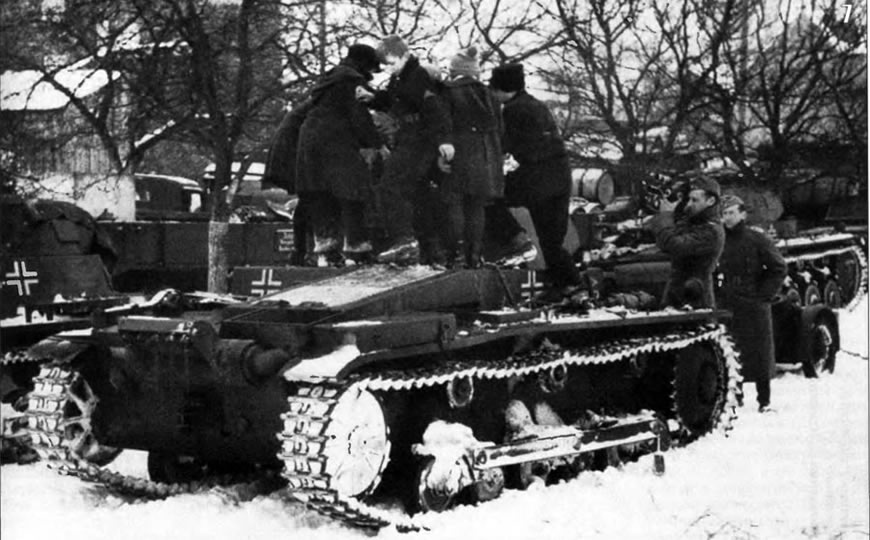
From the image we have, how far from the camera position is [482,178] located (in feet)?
27.6

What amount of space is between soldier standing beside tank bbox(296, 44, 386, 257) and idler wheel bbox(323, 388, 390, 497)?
83.0 inches

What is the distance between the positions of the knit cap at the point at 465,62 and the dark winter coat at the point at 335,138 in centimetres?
59

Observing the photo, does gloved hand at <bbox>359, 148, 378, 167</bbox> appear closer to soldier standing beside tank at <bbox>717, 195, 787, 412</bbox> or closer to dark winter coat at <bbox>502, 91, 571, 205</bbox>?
dark winter coat at <bbox>502, 91, 571, 205</bbox>

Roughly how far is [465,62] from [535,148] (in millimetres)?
961

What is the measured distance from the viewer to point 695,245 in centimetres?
918

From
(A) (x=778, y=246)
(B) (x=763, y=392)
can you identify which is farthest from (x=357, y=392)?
(A) (x=778, y=246)

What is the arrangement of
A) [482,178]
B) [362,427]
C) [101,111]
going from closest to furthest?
[362,427], [101,111], [482,178]

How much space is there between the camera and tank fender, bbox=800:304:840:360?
10633mm

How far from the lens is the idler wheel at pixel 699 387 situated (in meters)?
9.02

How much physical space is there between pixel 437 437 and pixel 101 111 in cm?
290

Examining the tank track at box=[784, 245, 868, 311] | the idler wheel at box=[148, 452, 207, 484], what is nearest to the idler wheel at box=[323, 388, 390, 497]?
the idler wheel at box=[148, 452, 207, 484]

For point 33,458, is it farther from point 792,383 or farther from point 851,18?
point 792,383

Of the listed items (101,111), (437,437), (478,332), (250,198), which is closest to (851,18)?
(478,332)

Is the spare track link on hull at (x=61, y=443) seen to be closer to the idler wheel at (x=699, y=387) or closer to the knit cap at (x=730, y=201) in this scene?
the idler wheel at (x=699, y=387)
